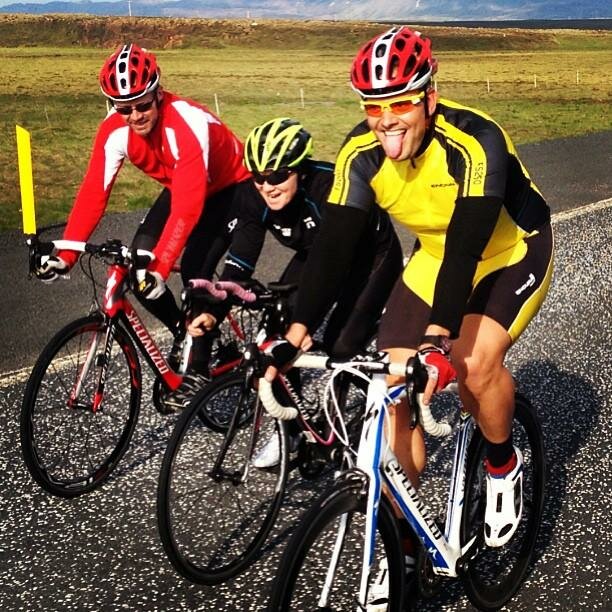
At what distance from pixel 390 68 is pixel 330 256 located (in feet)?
2.38

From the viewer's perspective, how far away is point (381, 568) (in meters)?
3.02

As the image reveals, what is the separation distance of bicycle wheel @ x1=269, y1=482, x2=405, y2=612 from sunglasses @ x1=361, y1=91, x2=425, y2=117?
1324mm

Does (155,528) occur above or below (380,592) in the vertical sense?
below

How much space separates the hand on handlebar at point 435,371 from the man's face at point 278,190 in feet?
5.94

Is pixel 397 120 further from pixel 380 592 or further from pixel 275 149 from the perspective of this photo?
pixel 380 592

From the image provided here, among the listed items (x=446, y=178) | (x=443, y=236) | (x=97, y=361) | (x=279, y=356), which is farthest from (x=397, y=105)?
(x=97, y=361)

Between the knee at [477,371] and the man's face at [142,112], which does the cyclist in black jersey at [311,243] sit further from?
the knee at [477,371]

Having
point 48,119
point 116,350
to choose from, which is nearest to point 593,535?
point 116,350

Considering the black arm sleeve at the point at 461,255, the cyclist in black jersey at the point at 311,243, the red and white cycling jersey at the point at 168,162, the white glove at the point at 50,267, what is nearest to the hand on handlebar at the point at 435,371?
the black arm sleeve at the point at 461,255

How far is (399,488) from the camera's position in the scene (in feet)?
10.1

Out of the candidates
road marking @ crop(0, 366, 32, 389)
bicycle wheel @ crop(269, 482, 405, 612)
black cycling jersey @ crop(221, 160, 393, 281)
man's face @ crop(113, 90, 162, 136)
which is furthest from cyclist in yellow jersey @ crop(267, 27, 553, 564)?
road marking @ crop(0, 366, 32, 389)

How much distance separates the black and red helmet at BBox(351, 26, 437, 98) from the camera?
3.21 metres

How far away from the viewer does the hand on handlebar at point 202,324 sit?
4.82 meters

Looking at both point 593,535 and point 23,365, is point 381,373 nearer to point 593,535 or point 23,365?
point 593,535
